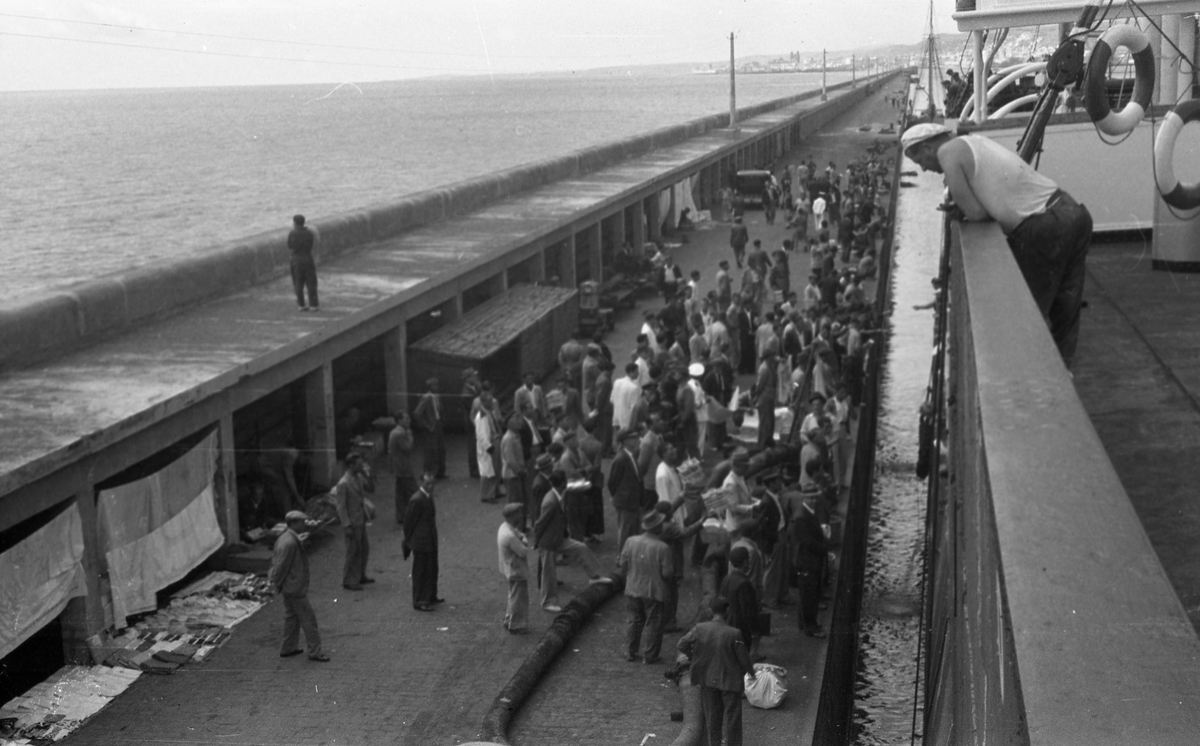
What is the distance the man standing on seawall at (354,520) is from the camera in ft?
36.2

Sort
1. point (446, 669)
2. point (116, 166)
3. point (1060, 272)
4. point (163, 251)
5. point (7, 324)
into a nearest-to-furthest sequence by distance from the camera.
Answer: point (1060, 272) → point (446, 669) → point (7, 324) → point (163, 251) → point (116, 166)

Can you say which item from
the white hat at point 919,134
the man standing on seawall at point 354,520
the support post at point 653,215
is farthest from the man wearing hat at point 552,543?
the support post at point 653,215

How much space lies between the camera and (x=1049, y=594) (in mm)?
2248

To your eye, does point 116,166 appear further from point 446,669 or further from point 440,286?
point 446,669

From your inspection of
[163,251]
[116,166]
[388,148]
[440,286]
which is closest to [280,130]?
[388,148]

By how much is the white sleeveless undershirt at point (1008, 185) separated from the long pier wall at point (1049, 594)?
2006mm

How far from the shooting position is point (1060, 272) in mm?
6223

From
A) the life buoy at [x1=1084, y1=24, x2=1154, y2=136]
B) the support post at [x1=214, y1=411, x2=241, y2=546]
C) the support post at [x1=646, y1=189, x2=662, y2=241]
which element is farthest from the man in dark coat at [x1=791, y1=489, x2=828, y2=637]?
the support post at [x1=646, y1=189, x2=662, y2=241]

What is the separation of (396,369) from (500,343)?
1397 millimetres

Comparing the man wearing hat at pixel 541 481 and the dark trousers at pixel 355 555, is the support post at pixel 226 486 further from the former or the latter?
the man wearing hat at pixel 541 481

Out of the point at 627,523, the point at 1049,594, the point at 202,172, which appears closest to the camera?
the point at 1049,594

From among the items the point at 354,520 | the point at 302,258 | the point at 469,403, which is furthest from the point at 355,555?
the point at 302,258

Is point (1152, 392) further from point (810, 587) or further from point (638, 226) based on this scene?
point (638, 226)

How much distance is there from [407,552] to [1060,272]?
20.0 ft
